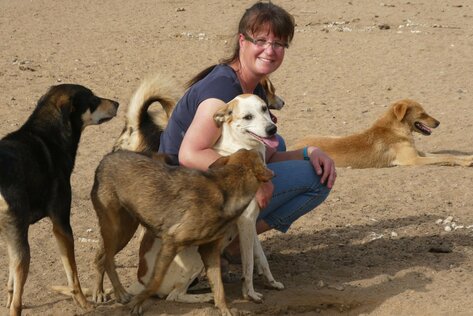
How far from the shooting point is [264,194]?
4836 millimetres

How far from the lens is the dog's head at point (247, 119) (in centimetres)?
479

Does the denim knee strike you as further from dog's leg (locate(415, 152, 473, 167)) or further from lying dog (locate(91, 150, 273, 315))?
dog's leg (locate(415, 152, 473, 167))

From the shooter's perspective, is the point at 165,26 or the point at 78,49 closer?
the point at 78,49

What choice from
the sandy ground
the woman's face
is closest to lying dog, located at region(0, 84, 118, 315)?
the sandy ground

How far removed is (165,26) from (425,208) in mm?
8907

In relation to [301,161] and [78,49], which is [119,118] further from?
[301,161]

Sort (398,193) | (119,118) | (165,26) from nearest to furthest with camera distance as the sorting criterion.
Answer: (398,193), (119,118), (165,26)

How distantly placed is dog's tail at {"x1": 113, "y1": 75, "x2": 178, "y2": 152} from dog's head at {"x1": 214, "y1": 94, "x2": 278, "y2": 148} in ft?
3.15

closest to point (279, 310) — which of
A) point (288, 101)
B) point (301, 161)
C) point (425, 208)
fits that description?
point (301, 161)

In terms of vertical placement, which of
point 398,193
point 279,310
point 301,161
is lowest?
point 398,193

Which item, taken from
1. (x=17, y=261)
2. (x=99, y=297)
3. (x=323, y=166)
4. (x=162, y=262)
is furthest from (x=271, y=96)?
(x=17, y=261)

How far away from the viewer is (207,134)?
15.9ft

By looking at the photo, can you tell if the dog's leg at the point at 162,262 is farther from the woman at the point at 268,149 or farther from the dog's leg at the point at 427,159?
the dog's leg at the point at 427,159

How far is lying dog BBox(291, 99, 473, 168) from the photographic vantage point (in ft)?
27.7
